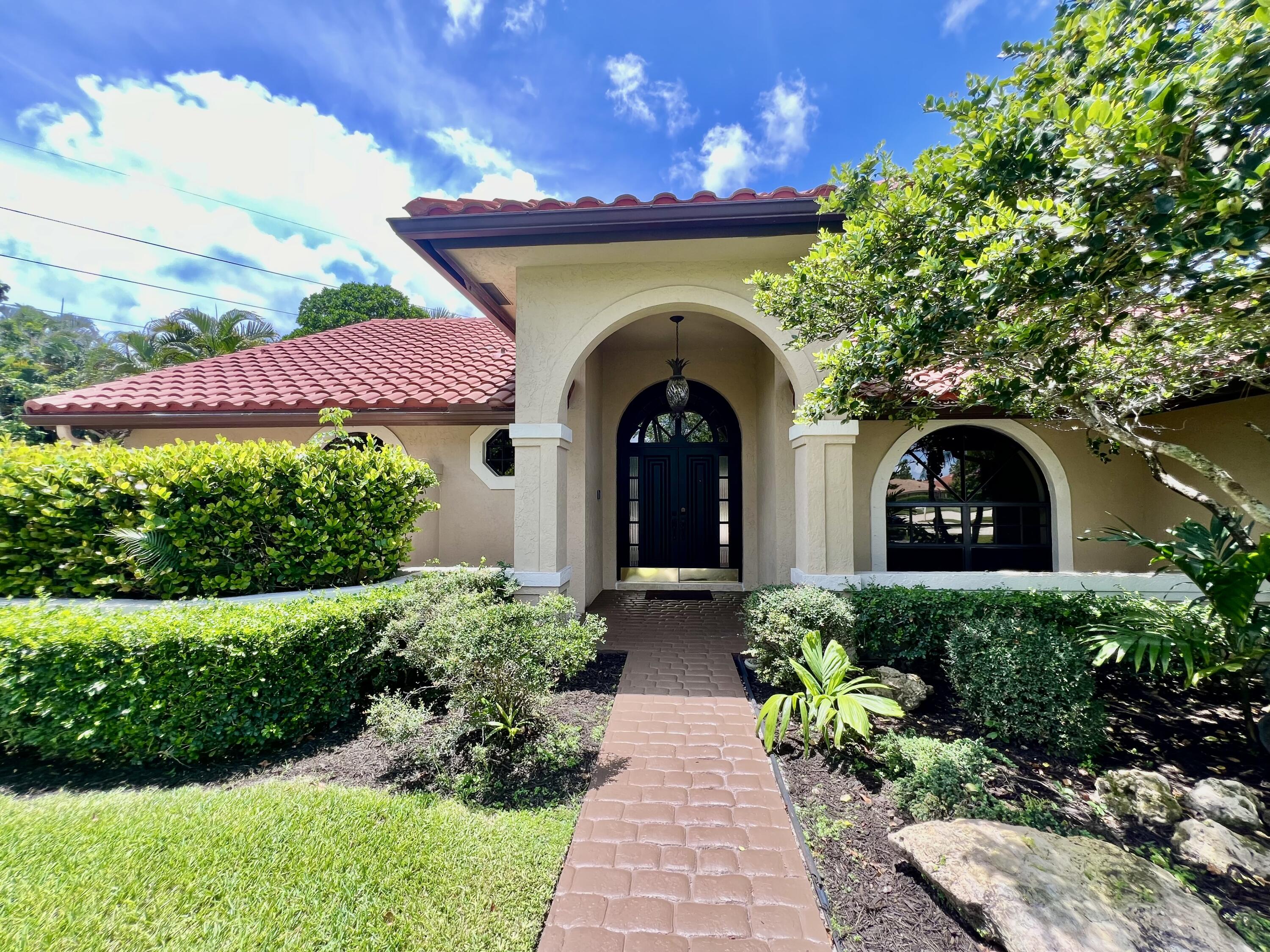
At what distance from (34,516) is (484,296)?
5.12 m

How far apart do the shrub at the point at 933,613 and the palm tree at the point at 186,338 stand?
82.1 ft

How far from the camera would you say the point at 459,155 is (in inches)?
513

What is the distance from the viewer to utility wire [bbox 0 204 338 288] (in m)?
12.9

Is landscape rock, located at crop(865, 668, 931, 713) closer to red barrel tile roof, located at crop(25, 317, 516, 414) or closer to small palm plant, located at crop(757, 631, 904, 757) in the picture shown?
small palm plant, located at crop(757, 631, 904, 757)

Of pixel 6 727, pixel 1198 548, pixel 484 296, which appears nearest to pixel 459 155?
pixel 484 296

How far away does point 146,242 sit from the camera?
15109mm

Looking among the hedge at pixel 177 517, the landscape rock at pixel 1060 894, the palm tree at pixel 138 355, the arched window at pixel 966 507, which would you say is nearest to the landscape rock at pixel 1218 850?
the landscape rock at pixel 1060 894

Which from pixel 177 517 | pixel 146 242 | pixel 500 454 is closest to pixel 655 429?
pixel 500 454

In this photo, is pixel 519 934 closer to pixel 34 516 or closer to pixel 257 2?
pixel 34 516

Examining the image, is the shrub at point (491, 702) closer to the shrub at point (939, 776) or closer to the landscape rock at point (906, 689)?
the shrub at point (939, 776)

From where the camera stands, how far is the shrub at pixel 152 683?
11.2 ft

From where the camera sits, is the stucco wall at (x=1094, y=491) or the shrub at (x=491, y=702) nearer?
the shrub at (x=491, y=702)

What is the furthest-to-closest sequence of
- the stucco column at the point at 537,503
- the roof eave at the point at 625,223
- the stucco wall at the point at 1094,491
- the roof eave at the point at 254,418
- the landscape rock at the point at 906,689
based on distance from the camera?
the stucco wall at the point at 1094,491 < the roof eave at the point at 254,418 < the stucco column at the point at 537,503 < the roof eave at the point at 625,223 < the landscape rock at the point at 906,689

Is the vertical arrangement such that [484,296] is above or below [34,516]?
above
